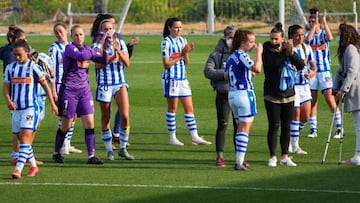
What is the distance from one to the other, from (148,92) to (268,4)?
1469 cm

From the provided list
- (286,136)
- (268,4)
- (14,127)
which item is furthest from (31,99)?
(268,4)

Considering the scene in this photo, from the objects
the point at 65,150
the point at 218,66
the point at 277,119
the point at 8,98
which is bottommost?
the point at 65,150

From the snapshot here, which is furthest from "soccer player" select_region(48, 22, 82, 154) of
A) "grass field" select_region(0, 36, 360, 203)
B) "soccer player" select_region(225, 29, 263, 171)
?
"soccer player" select_region(225, 29, 263, 171)

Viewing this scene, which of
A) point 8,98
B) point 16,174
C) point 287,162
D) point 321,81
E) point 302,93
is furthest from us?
point 321,81

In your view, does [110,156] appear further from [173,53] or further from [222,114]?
[173,53]

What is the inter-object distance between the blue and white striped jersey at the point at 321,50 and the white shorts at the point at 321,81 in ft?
0.37

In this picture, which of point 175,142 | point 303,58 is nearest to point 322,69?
point 303,58

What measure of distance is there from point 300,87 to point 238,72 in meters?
3.00

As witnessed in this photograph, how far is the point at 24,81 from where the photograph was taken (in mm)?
14320

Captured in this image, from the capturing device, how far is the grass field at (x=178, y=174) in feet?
42.2

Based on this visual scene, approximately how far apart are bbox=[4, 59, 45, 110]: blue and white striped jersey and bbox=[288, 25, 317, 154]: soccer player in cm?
442

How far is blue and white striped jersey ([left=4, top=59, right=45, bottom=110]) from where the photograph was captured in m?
14.3

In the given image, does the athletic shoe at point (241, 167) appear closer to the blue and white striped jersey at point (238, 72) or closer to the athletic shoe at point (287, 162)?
the athletic shoe at point (287, 162)

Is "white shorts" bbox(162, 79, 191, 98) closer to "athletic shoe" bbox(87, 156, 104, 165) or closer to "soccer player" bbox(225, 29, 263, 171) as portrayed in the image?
"athletic shoe" bbox(87, 156, 104, 165)
